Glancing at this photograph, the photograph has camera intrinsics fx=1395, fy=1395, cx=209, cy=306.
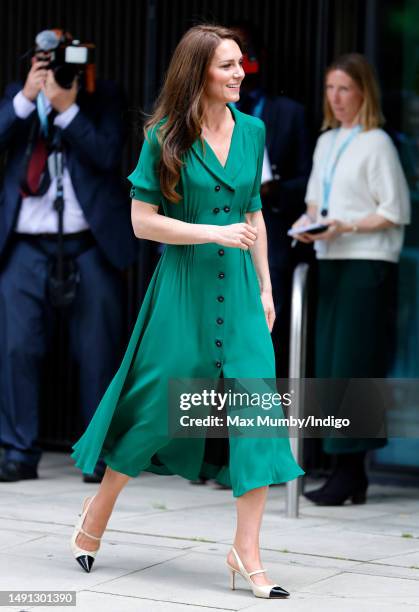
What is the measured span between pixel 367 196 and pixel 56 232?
1.64 m

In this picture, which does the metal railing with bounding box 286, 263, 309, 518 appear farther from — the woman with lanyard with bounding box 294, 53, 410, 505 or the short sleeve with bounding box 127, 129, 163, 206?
the short sleeve with bounding box 127, 129, 163, 206

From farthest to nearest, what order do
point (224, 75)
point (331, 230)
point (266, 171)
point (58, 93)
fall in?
point (58, 93)
point (266, 171)
point (331, 230)
point (224, 75)

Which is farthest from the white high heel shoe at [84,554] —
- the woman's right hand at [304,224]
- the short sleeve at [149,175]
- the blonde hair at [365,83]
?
the blonde hair at [365,83]

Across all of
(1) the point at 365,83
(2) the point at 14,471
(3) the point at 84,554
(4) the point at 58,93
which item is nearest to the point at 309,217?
(1) the point at 365,83

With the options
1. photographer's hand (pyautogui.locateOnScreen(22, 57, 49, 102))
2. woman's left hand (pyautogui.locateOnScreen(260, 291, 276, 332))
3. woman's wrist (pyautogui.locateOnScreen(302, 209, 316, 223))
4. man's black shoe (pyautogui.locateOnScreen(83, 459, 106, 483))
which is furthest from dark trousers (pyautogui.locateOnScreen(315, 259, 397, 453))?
woman's left hand (pyautogui.locateOnScreen(260, 291, 276, 332))

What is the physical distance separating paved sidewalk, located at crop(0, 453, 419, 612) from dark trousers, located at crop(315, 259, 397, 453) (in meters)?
0.64

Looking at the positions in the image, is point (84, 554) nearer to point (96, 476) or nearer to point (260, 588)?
point (260, 588)

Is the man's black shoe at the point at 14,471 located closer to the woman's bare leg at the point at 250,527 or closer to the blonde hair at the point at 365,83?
the blonde hair at the point at 365,83

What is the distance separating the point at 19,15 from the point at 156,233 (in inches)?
159

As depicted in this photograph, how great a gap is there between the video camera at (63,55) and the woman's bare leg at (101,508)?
9.33 ft

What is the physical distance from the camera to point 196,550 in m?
5.46

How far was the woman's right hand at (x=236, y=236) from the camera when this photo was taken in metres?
4.56

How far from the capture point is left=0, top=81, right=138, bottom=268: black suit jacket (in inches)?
285

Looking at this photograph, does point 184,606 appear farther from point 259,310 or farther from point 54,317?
point 54,317
